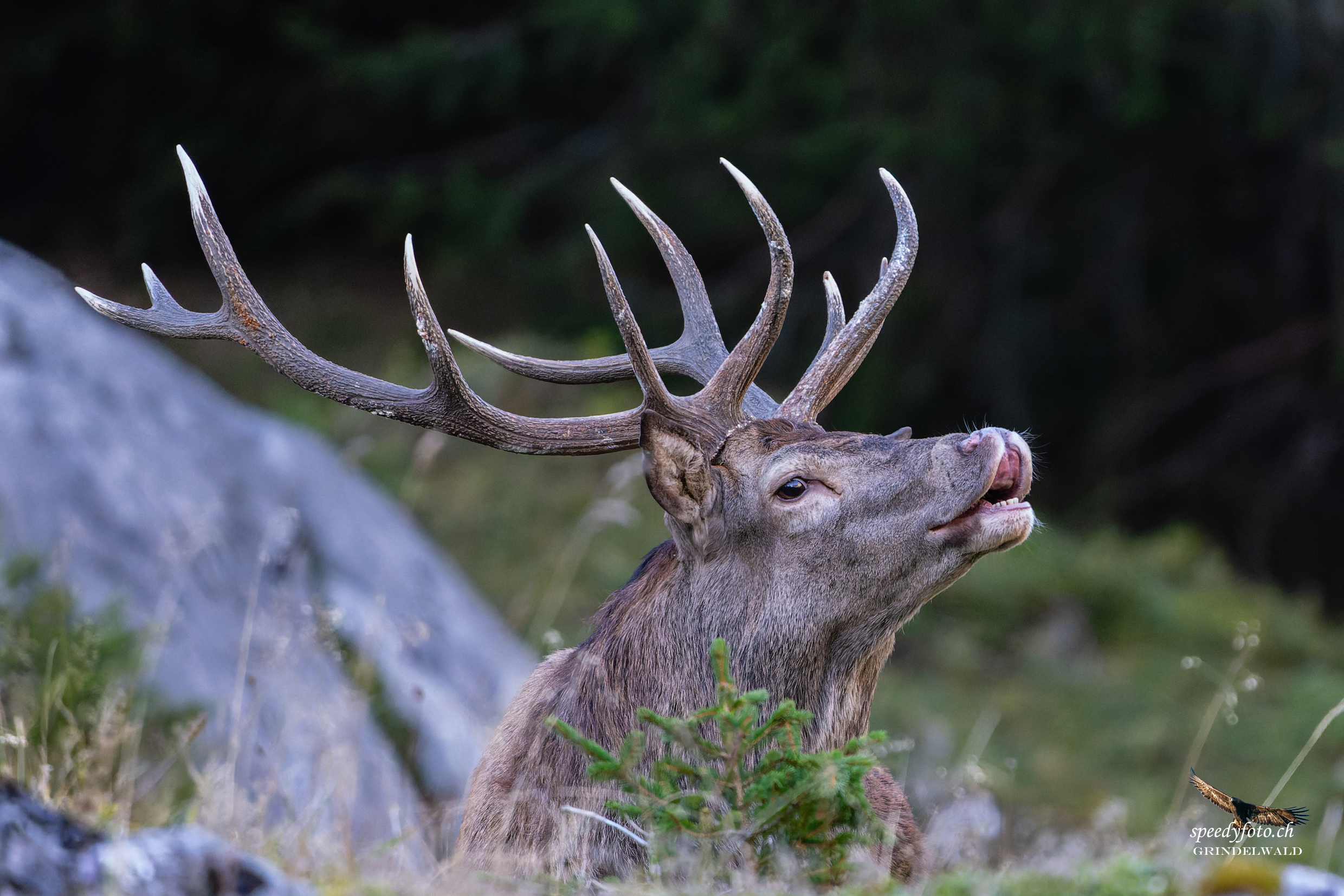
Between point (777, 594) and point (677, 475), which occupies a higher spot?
point (677, 475)

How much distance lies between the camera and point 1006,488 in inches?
125

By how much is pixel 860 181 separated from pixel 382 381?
8.96 metres

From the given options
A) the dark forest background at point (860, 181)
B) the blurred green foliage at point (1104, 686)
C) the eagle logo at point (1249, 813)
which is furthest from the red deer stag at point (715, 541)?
the dark forest background at point (860, 181)

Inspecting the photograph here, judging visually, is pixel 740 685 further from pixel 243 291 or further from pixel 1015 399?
pixel 1015 399

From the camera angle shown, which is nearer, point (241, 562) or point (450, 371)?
point (450, 371)

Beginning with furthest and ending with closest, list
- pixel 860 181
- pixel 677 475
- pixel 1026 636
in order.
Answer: pixel 860 181 < pixel 1026 636 < pixel 677 475

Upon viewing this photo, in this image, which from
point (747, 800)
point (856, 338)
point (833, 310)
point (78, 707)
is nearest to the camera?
point (747, 800)

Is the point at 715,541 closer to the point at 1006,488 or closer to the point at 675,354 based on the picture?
the point at 1006,488

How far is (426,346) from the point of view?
11.1ft

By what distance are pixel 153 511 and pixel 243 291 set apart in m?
2.35

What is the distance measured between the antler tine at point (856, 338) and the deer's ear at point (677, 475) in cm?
41

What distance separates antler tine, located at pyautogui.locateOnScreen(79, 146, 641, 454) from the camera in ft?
11.1

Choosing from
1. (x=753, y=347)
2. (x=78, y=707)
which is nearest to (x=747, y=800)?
(x=753, y=347)

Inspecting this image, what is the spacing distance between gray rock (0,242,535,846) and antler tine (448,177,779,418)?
31.3 inches
